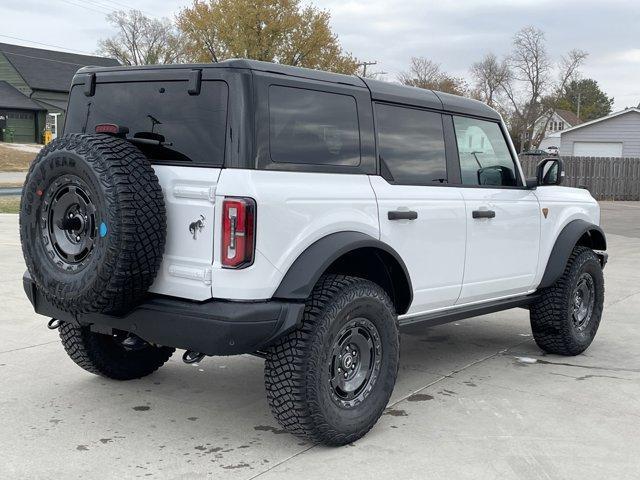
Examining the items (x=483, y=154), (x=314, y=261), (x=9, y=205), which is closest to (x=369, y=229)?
(x=314, y=261)

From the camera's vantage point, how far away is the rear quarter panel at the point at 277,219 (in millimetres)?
3639

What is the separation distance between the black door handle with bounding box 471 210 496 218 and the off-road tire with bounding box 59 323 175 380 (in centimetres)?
220

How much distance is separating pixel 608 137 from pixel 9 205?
2861cm

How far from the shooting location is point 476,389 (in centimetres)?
513

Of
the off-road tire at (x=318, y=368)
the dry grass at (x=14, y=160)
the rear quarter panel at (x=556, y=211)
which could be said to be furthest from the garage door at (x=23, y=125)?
the off-road tire at (x=318, y=368)

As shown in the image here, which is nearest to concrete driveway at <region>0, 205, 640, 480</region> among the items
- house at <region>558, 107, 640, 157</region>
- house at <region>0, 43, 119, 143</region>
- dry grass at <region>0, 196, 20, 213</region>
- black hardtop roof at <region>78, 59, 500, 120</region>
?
black hardtop roof at <region>78, 59, 500, 120</region>

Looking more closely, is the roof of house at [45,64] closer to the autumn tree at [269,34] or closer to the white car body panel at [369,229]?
the autumn tree at [269,34]

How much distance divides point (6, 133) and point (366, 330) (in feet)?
173

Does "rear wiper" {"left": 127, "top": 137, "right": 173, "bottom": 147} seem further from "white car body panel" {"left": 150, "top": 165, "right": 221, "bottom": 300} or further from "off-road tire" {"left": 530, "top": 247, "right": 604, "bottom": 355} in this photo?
"off-road tire" {"left": 530, "top": 247, "right": 604, "bottom": 355}

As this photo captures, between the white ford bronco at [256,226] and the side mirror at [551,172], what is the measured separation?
3.52 ft

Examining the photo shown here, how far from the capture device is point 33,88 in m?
55.2

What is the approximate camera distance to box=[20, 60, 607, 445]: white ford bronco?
12.0ft

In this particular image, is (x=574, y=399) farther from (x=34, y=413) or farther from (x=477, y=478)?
(x=34, y=413)

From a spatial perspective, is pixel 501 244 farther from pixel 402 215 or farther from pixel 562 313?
pixel 402 215
